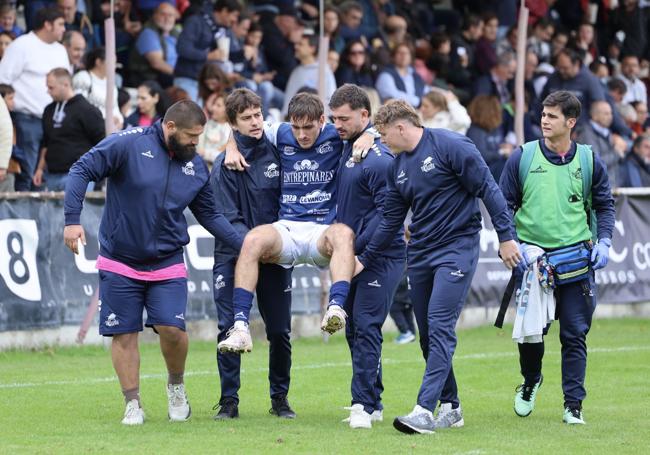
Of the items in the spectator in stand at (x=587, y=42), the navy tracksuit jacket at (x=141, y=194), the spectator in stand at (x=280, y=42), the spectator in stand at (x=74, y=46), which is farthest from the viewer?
the spectator in stand at (x=587, y=42)

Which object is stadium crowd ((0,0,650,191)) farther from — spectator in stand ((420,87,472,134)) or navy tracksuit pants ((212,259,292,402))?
navy tracksuit pants ((212,259,292,402))

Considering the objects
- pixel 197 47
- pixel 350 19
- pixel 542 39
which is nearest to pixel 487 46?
pixel 542 39

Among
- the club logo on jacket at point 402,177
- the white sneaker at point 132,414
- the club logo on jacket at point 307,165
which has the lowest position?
the white sneaker at point 132,414

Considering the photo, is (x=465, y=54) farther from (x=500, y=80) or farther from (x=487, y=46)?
(x=500, y=80)

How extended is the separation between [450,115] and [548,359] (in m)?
4.87

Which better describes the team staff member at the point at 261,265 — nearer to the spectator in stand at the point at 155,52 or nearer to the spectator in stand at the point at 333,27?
the spectator in stand at the point at 155,52

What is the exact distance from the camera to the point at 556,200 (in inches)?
397

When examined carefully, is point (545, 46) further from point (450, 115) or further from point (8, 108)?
point (8, 108)

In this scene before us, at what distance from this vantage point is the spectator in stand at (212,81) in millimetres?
17312

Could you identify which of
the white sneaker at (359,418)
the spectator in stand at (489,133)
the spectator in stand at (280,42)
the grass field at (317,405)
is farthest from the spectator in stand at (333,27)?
the white sneaker at (359,418)

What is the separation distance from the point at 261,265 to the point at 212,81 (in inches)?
288

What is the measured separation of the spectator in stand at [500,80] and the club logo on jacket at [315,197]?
11.8m

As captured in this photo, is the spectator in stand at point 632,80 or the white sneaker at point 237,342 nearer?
the white sneaker at point 237,342

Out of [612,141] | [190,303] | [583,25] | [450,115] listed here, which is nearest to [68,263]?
[190,303]
